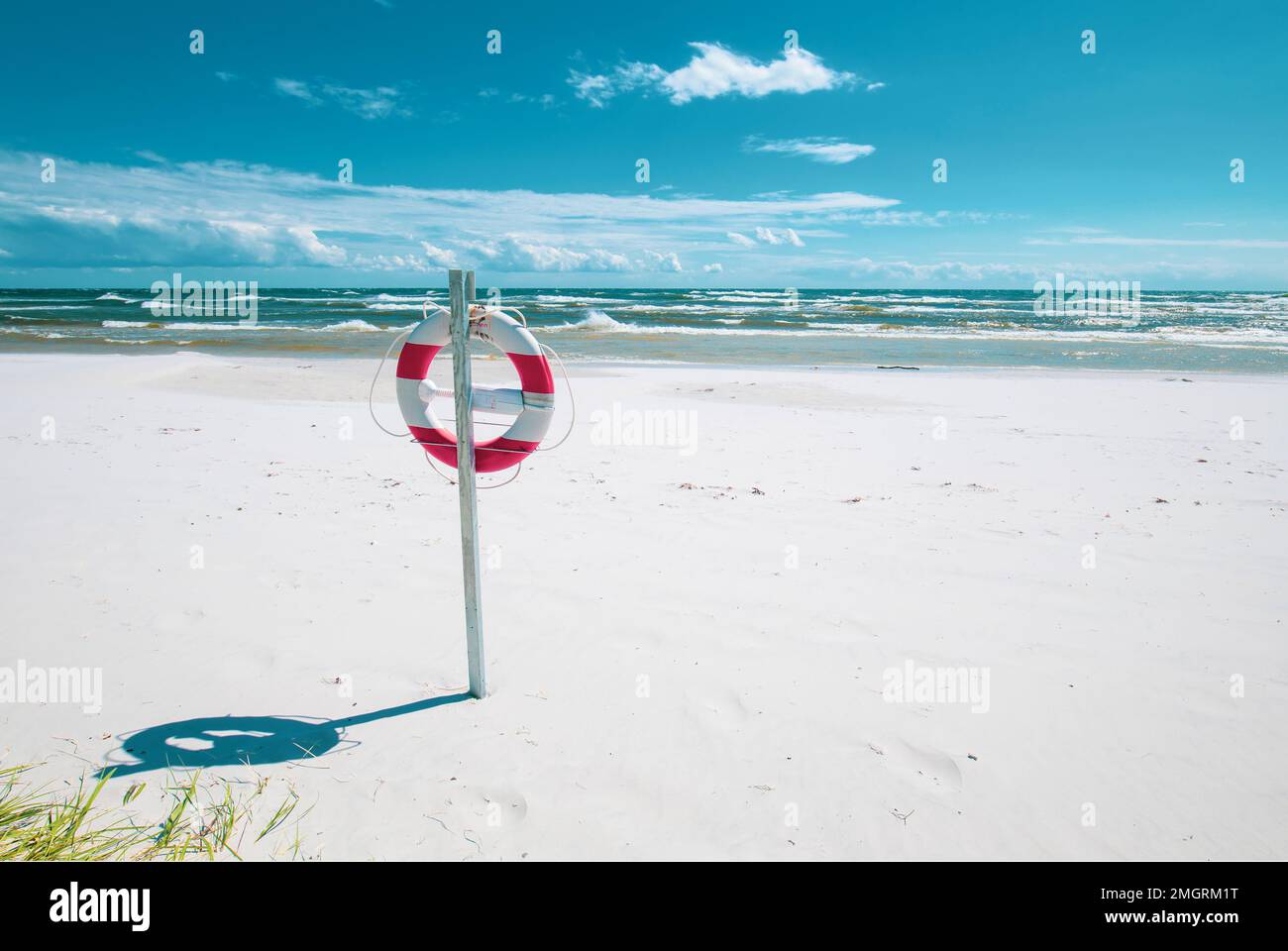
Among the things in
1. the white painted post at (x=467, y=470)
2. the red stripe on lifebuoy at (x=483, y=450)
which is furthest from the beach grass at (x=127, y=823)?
the red stripe on lifebuoy at (x=483, y=450)

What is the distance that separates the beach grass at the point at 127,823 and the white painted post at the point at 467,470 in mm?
827

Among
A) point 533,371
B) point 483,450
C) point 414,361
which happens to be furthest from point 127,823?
point 533,371

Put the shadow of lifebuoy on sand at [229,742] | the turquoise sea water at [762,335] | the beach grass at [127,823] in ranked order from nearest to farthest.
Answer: the beach grass at [127,823] < the shadow of lifebuoy on sand at [229,742] < the turquoise sea water at [762,335]

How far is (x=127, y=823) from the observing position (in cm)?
220

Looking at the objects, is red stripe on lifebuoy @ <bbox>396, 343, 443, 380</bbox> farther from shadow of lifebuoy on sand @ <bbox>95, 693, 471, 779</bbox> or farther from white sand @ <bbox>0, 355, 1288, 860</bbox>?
shadow of lifebuoy on sand @ <bbox>95, 693, 471, 779</bbox>

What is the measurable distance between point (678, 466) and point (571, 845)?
4516 mm

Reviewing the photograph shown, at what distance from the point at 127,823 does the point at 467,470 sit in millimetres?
1569

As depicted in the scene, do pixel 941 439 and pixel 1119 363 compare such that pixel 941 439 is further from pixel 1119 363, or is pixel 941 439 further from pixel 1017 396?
pixel 1119 363

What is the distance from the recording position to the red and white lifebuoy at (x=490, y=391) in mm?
2848

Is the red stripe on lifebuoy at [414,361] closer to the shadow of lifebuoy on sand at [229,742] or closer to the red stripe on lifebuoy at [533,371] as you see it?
the red stripe on lifebuoy at [533,371]

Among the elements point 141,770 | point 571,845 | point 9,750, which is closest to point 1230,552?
point 571,845

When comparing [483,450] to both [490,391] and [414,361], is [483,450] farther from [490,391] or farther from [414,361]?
[414,361]

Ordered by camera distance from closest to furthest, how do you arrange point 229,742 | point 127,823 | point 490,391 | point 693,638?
point 127,823 < point 229,742 < point 490,391 < point 693,638

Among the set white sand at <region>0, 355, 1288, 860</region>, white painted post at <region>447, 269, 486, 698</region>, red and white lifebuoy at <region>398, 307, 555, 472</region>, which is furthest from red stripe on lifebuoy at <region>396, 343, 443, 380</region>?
white sand at <region>0, 355, 1288, 860</region>
